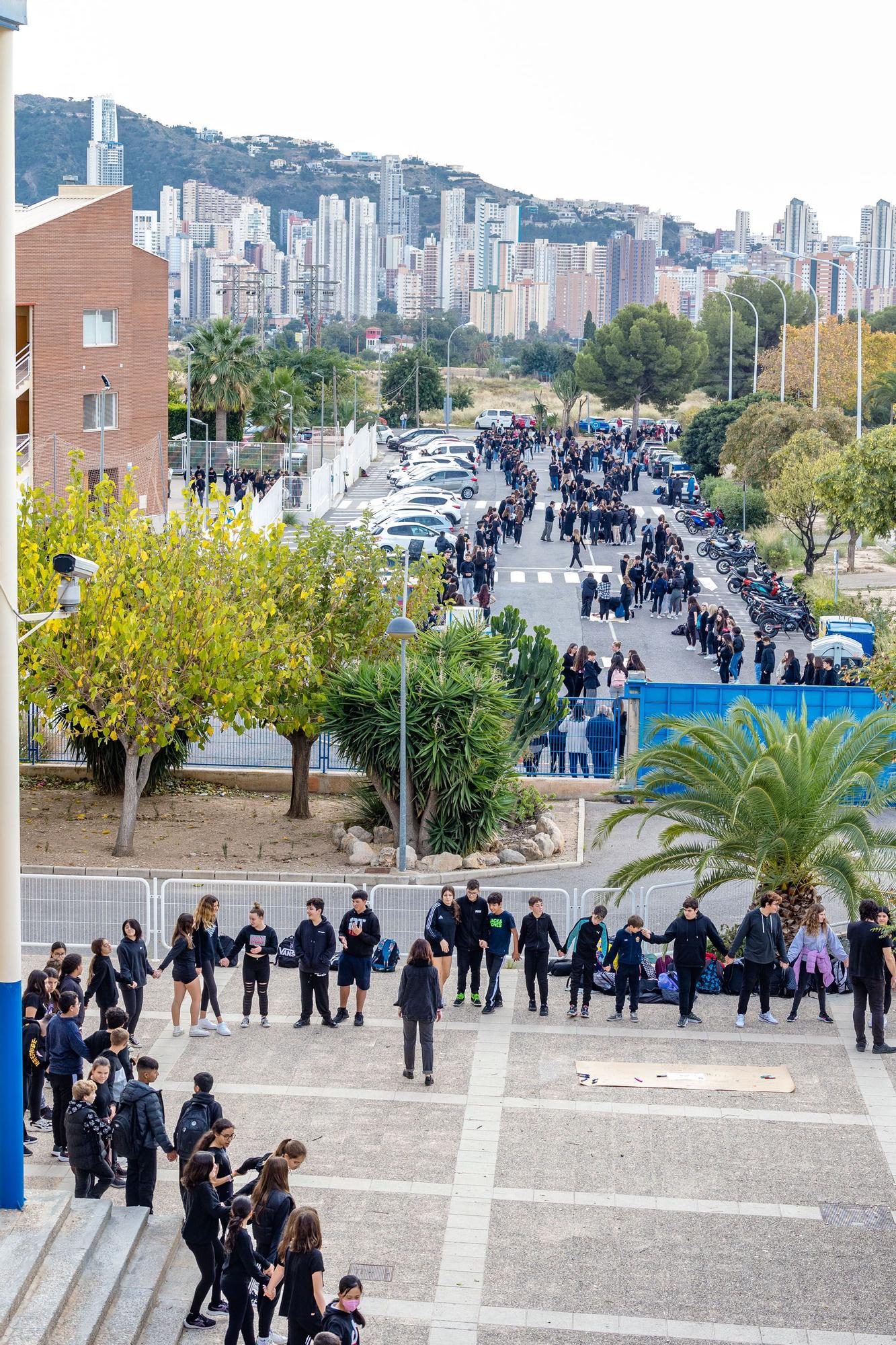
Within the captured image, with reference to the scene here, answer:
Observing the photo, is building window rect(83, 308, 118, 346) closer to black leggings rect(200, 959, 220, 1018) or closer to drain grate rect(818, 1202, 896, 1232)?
black leggings rect(200, 959, 220, 1018)

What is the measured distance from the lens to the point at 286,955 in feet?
53.8

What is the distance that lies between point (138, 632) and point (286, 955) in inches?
203

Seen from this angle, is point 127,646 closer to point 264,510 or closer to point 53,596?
point 53,596

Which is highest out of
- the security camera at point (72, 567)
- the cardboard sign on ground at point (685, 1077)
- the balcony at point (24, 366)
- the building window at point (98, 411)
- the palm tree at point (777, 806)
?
the balcony at point (24, 366)

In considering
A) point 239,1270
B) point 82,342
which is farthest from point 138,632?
point 82,342

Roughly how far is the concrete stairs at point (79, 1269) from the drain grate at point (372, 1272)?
44.0 inches

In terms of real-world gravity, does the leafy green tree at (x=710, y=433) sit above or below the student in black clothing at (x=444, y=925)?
above

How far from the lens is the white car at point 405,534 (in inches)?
1761

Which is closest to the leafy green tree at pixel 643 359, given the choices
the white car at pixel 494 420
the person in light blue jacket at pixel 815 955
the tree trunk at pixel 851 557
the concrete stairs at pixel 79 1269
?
the white car at pixel 494 420

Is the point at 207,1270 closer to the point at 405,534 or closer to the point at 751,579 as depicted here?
the point at 751,579

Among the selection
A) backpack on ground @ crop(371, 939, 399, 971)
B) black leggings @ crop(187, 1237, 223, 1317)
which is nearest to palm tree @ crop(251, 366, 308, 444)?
backpack on ground @ crop(371, 939, 399, 971)

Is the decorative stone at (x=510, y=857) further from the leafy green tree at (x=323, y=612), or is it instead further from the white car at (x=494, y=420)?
the white car at (x=494, y=420)

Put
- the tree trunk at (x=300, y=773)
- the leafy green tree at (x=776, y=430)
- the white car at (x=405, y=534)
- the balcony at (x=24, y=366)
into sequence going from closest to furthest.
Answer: the tree trunk at (x=300, y=773), the balcony at (x=24, y=366), the white car at (x=405, y=534), the leafy green tree at (x=776, y=430)

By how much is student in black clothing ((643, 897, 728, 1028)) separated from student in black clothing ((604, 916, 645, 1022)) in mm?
134
